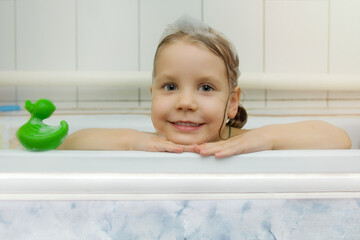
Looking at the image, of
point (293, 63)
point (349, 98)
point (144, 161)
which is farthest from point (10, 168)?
point (349, 98)

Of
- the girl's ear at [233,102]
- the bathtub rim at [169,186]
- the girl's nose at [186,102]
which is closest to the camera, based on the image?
the bathtub rim at [169,186]

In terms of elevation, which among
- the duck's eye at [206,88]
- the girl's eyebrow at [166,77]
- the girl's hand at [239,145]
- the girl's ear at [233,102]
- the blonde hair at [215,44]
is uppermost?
the blonde hair at [215,44]

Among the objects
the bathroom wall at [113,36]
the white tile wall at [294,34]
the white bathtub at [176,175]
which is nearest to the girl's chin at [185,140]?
the white bathtub at [176,175]

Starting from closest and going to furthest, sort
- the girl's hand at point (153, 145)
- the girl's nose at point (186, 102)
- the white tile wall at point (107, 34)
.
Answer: the girl's hand at point (153, 145) < the girl's nose at point (186, 102) < the white tile wall at point (107, 34)

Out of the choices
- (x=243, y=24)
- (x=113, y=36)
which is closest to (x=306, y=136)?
(x=243, y=24)

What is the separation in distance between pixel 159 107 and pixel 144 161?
27 cm

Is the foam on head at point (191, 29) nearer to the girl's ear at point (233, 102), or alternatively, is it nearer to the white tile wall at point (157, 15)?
the girl's ear at point (233, 102)

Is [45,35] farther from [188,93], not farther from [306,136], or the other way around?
[306,136]

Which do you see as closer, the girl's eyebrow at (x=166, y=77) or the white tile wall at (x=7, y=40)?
the girl's eyebrow at (x=166, y=77)

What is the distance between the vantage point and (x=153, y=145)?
0.73m

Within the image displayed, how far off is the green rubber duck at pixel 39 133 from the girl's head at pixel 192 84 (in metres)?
0.24

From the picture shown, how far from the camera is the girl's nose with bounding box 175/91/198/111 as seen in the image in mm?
767

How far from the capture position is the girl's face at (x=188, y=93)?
2.59 ft

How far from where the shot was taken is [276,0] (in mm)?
1552
